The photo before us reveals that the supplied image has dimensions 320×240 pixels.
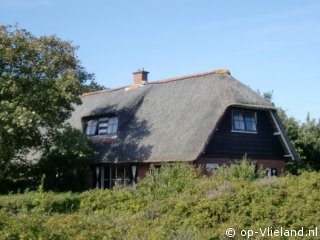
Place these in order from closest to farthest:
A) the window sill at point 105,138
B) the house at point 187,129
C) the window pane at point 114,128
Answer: the house at point 187,129 → the window sill at point 105,138 → the window pane at point 114,128

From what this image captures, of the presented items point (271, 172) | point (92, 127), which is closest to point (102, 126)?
point (92, 127)

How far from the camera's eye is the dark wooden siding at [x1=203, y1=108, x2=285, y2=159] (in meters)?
24.8

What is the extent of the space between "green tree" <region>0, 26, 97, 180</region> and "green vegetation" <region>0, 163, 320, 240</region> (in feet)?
12.4

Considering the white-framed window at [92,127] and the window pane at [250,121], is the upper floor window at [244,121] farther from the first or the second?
the white-framed window at [92,127]

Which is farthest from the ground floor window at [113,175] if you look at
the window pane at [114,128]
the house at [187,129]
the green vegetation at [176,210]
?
A: the green vegetation at [176,210]

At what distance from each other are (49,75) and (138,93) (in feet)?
27.7

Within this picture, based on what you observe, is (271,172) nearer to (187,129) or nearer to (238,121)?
(238,121)

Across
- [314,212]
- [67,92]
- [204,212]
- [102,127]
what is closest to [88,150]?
[67,92]

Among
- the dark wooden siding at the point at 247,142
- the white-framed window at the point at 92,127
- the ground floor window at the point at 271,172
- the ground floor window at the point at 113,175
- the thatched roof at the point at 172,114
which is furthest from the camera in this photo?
the white-framed window at the point at 92,127

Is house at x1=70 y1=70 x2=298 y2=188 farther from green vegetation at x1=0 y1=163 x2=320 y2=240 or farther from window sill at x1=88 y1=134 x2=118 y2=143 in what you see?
green vegetation at x1=0 y1=163 x2=320 y2=240

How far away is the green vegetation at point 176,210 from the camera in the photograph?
30.7 feet

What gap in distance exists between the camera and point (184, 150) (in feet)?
75.4

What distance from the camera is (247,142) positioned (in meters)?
26.1

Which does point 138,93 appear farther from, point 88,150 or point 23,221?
point 23,221
